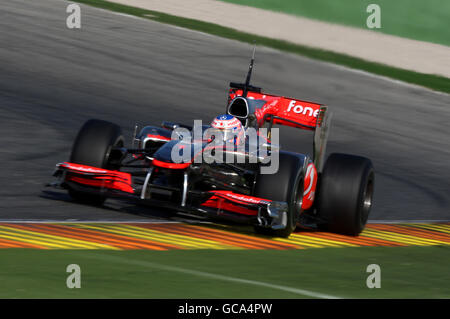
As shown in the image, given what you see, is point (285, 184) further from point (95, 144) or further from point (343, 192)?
point (95, 144)

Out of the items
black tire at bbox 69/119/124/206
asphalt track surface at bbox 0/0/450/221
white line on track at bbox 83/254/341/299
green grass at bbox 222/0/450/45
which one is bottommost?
white line on track at bbox 83/254/341/299

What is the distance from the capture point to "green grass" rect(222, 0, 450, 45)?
27.7 m

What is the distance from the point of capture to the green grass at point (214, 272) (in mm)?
6266

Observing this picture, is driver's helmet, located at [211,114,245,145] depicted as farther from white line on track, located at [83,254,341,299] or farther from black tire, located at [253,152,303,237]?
white line on track, located at [83,254,341,299]

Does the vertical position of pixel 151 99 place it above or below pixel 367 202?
above

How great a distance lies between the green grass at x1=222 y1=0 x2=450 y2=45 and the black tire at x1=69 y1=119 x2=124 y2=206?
18474 mm

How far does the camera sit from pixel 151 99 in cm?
1880

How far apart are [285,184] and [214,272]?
1.86m

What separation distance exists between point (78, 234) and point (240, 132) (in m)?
2.31

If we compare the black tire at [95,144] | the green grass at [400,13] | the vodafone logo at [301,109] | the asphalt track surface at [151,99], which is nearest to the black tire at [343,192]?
the vodafone logo at [301,109]

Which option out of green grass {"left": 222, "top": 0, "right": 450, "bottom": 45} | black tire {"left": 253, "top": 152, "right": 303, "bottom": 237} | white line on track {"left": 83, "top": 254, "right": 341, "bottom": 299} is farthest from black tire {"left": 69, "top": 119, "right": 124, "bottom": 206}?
green grass {"left": 222, "top": 0, "right": 450, "bottom": 45}

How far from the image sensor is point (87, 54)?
22.3 metres

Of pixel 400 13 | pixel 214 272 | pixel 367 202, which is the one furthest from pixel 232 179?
pixel 400 13

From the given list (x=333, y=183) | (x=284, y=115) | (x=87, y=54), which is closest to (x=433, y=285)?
(x=333, y=183)
